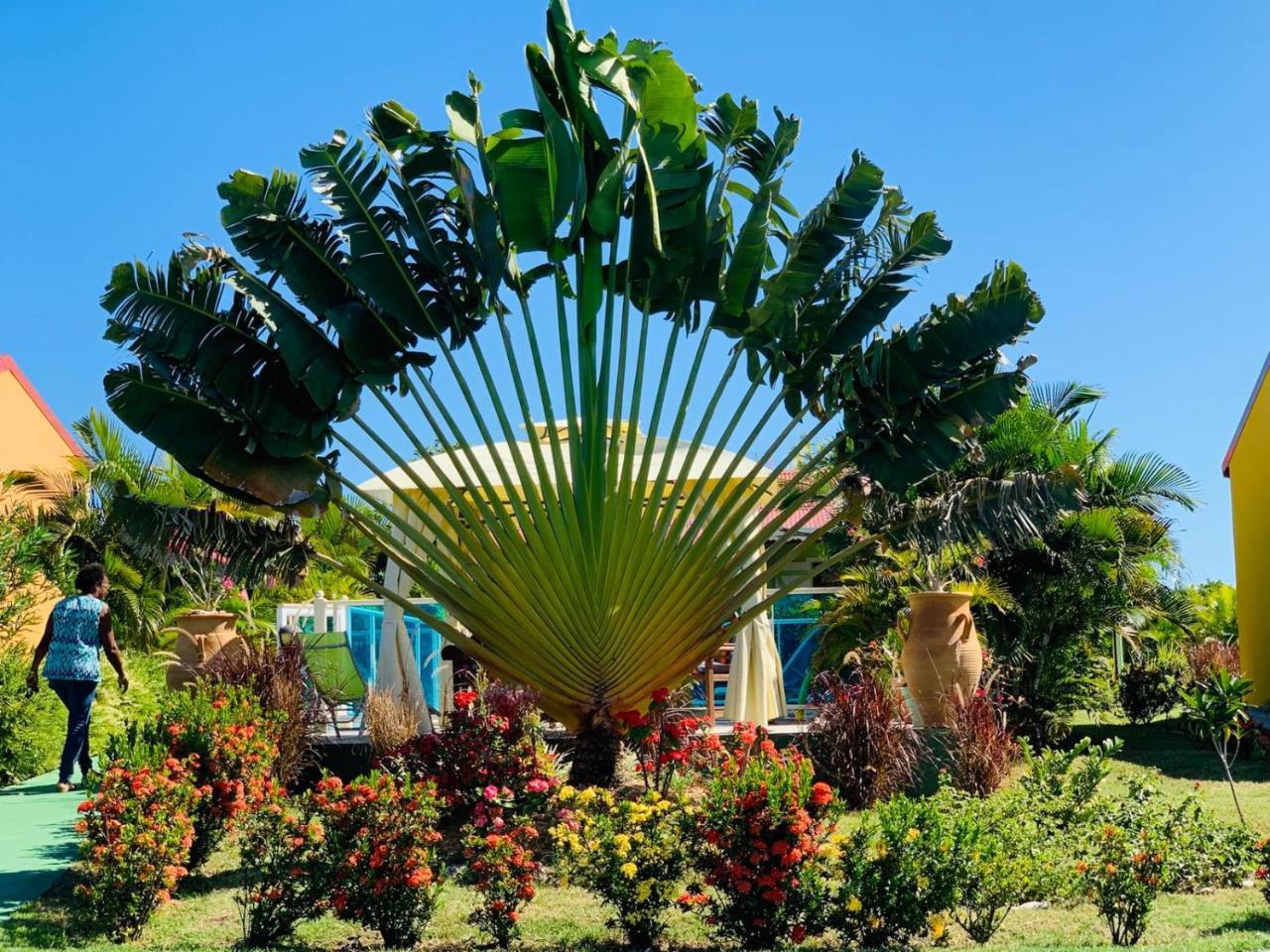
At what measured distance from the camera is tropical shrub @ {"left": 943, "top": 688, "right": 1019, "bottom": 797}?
10.8m

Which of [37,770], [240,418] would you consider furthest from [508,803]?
[37,770]

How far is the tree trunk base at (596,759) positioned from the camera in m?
10.0

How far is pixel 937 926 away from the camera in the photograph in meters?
6.55

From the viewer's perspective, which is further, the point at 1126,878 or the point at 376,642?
the point at 376,642

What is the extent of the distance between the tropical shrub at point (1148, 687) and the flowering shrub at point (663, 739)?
9629mm

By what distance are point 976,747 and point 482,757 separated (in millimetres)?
4671

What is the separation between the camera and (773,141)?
11328 mm

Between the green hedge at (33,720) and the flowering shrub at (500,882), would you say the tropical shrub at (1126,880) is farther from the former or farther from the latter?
the green hedge at (33,720)

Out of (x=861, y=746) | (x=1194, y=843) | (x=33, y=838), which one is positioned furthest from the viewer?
(x=861, y=746)

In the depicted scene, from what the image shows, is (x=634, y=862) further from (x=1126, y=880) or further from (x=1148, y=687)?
(x=1148, y=687)

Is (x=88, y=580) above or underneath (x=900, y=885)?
above

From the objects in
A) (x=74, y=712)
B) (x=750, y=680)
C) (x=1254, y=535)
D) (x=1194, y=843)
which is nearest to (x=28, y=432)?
(x=74, y=712)

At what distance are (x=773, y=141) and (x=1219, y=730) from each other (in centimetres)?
687

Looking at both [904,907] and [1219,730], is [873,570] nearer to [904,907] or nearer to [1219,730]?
[1219,730]
